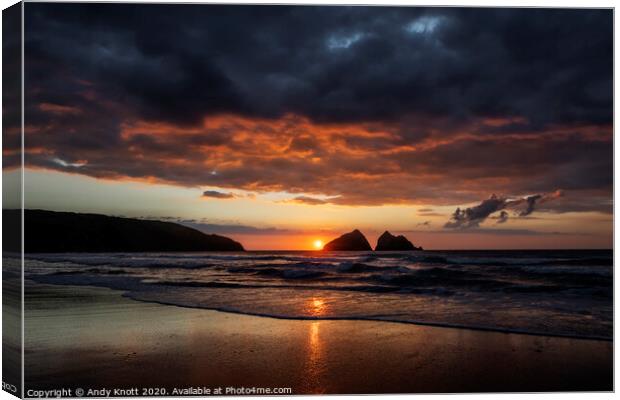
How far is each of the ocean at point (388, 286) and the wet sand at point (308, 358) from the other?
0.54 metres

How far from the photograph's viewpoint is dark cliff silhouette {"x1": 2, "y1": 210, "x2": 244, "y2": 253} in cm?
504

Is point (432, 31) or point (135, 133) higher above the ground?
point (432, 31)

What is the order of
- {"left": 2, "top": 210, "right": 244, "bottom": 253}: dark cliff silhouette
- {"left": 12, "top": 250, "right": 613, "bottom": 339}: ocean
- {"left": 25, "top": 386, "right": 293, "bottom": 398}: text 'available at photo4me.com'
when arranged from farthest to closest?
{"left": 12, "top": 250, "right": 613, "bottom": 339}: ocean → {"left": 2, "top": 210, "right": 244, "bottom": 253}: dark cliff silhouette → {"left": 25, "top": 386, "right": 293, "bottom": 398}: text 'available at photo4me.com'

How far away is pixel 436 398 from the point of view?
3.92m

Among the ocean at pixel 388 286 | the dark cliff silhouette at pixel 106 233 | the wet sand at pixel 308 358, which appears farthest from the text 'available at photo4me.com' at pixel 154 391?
the dark cliff silhouette at pixel 106 233

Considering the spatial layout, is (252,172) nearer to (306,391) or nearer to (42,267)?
(306,391)

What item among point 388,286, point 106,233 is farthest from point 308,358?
point 106,233

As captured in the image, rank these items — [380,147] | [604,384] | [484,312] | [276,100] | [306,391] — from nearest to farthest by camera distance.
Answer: [306,391], [604,384], [276,100], [380,147], [484,312]

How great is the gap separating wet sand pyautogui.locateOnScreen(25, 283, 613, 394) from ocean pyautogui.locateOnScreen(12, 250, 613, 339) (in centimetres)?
54

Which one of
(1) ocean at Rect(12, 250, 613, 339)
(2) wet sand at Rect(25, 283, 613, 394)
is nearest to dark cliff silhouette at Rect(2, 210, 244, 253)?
(1) ocean at Rect(12, 250, 613, 339)

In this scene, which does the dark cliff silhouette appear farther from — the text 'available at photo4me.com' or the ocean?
the text 'available at photo4me.com'

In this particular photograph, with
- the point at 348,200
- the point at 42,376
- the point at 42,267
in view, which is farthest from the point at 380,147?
the point at 42,267

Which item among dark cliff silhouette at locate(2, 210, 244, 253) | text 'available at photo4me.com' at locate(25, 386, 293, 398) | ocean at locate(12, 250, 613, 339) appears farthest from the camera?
ocean at locate(12, 250, 613, 339)

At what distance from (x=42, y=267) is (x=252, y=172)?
27.2 ft
